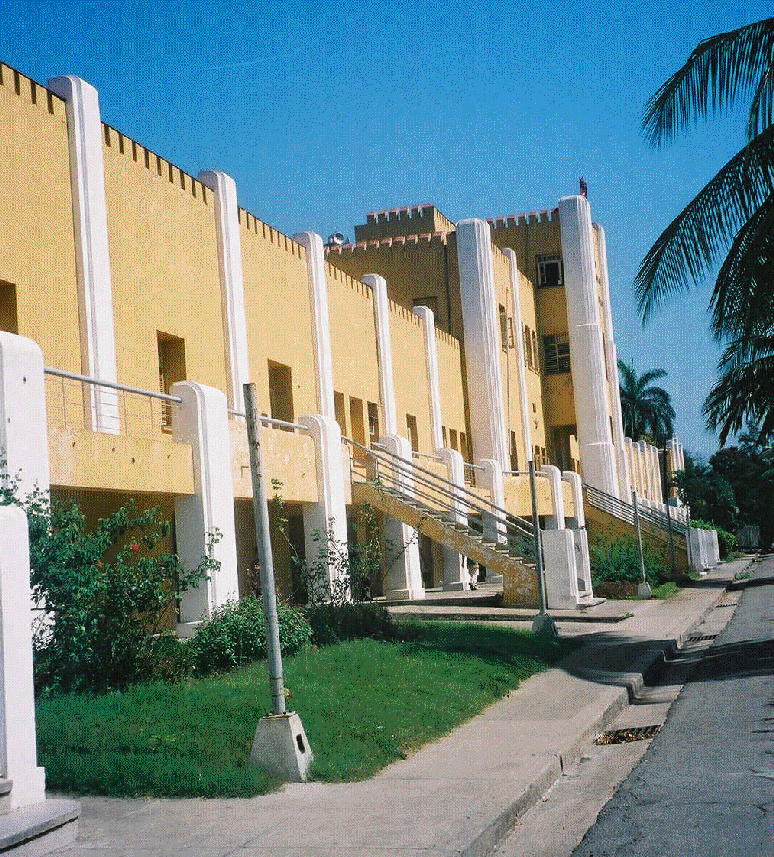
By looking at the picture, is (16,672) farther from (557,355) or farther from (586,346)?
(557,355)

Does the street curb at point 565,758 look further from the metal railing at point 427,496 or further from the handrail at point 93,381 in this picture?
the handrail at point 93,381

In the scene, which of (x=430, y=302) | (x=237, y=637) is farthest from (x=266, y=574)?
(x=430, y=302)

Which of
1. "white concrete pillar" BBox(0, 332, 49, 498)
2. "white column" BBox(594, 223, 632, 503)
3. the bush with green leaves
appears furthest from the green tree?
"white column" BBox(594, 223, 632, 503)

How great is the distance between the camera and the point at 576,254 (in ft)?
160

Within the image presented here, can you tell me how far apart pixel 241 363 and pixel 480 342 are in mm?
18951

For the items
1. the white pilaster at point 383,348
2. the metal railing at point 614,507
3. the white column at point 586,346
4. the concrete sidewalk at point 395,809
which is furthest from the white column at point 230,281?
the white column at point 586,346

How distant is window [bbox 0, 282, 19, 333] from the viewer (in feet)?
55.0

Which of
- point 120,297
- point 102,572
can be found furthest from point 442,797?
point 120,297

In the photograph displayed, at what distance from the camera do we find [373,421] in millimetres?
32500

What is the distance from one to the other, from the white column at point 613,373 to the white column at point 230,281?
106ft

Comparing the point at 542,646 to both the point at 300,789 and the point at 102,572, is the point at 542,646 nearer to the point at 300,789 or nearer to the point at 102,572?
the point at 102,572

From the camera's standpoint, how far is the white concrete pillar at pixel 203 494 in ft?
55.8

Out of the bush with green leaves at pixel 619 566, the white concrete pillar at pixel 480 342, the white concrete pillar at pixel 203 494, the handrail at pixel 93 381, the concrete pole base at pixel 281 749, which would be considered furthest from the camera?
the white concrete pillar at pixel 480 342

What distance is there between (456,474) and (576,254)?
63.0 ft
